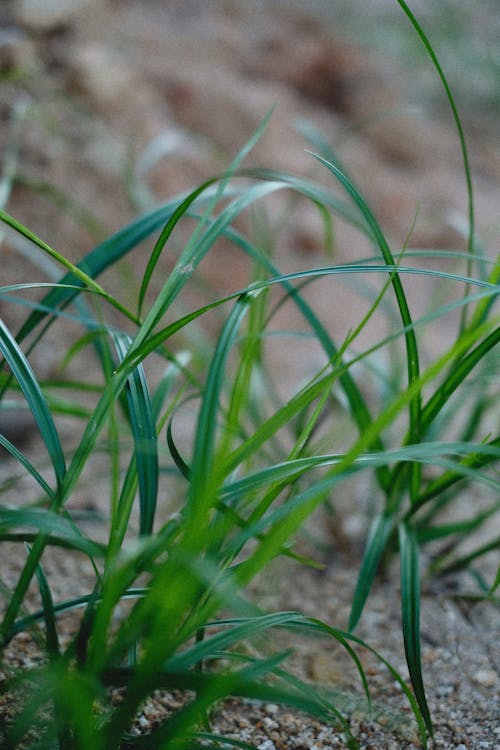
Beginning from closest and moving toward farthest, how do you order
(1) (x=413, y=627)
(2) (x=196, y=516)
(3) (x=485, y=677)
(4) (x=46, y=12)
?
(2) (x=196, y=516)
(1) (x=413, y=627)
(3) (x=485, y=677)
(4) (x=46, y=12)

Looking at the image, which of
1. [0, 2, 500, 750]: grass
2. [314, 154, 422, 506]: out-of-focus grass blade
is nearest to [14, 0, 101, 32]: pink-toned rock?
[0, 2, 500, 750]: grass

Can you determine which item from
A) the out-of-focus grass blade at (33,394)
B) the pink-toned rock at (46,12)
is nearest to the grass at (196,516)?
the out-of-focus grass blade at (33,394)

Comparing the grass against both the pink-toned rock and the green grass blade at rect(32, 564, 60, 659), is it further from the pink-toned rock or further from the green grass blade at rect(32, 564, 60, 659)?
the pink-toned rock

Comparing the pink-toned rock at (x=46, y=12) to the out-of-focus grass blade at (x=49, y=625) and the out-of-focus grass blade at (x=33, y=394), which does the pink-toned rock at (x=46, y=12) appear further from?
the out-of-focus grass blade at (x=49, y=625)

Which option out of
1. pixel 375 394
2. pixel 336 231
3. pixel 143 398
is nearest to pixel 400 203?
pixel 336 231

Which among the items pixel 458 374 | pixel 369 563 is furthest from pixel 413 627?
pixel 458 374

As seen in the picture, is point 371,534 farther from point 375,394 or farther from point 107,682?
point 375,394

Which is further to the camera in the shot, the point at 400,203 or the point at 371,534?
the point at 400,203

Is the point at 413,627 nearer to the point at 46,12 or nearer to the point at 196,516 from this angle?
the point at 196,516
